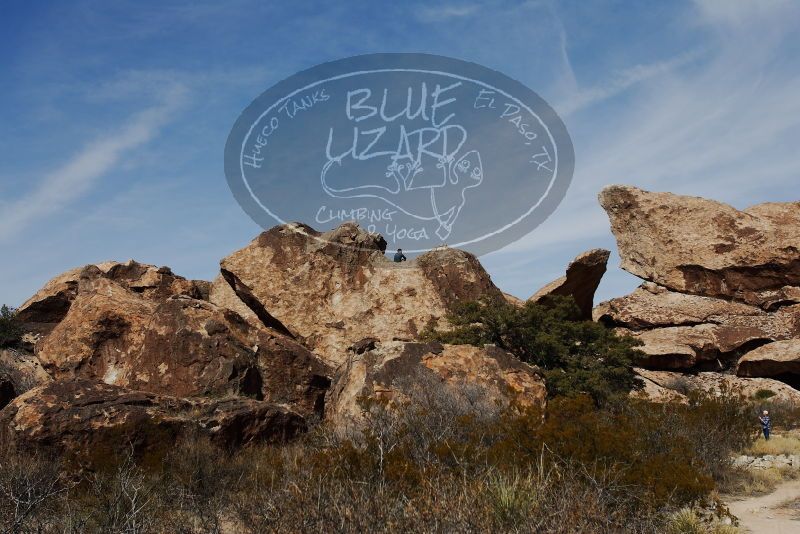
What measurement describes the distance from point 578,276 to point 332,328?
8.29 meters

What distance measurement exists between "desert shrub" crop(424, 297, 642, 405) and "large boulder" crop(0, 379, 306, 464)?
7.41 m

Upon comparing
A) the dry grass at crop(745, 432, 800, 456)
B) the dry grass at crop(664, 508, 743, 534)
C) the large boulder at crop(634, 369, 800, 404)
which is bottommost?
the dry grass at crop(745, 432, 800, 456)

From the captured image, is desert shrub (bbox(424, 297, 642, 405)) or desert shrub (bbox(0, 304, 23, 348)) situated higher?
desert shrub (bbox(0, 304, 23, 348))

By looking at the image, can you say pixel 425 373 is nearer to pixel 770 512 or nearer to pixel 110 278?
pixel 770 512

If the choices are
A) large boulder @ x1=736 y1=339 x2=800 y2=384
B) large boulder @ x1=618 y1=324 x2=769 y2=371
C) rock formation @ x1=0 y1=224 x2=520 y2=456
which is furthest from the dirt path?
large boulder @ x1=736 y1=339 x2=800 y2=384

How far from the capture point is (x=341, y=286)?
1900 cm

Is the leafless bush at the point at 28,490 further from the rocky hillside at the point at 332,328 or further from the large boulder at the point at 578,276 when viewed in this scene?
→ the large boulder at the point at 578,276

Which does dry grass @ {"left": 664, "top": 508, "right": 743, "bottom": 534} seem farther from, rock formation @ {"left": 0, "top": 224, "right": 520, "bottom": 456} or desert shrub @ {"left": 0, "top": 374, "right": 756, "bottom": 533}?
rock formation @ {"left": 0, "top": 224, "right": 520, "bottom": 456}

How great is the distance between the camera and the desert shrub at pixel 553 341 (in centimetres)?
1769

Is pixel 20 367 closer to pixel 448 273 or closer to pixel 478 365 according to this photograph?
pixel 448 273

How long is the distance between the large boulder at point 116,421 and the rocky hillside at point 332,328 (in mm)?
27

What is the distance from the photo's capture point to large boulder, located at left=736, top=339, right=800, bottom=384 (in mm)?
22406

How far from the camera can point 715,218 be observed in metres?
26.2

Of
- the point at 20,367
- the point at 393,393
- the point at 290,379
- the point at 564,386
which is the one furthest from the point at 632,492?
the point at 20,367
